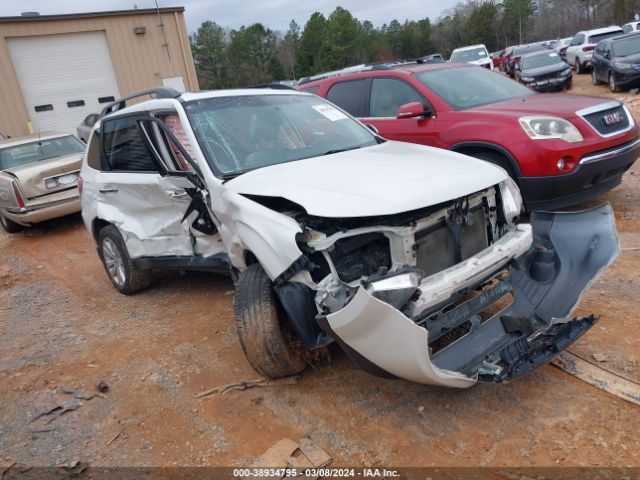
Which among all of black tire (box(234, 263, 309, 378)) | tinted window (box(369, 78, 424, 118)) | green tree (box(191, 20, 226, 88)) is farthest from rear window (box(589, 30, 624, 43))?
green tree (box(191, 20, 226, 88))

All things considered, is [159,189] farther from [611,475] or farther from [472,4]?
[472,4]

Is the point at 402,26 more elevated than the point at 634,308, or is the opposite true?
the point at 402,26

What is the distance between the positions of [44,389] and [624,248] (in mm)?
4986

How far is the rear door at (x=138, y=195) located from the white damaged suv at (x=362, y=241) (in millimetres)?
34

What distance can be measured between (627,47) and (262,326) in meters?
15.5

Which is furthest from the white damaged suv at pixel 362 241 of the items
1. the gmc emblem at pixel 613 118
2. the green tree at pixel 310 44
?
the green tree at pixel 310 44

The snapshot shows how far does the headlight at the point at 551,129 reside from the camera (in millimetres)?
4883

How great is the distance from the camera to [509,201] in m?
3.32

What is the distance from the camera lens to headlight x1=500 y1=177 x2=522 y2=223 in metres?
3.29

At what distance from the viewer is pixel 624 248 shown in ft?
15.3

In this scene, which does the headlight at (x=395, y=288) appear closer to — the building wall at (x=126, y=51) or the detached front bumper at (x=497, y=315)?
the detached front bumper at (x=497, y=315)

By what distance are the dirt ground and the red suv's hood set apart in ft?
4.77

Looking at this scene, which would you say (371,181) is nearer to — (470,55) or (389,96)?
(389,96)

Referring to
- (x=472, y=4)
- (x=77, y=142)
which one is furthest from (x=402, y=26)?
(x=77, y=142)
